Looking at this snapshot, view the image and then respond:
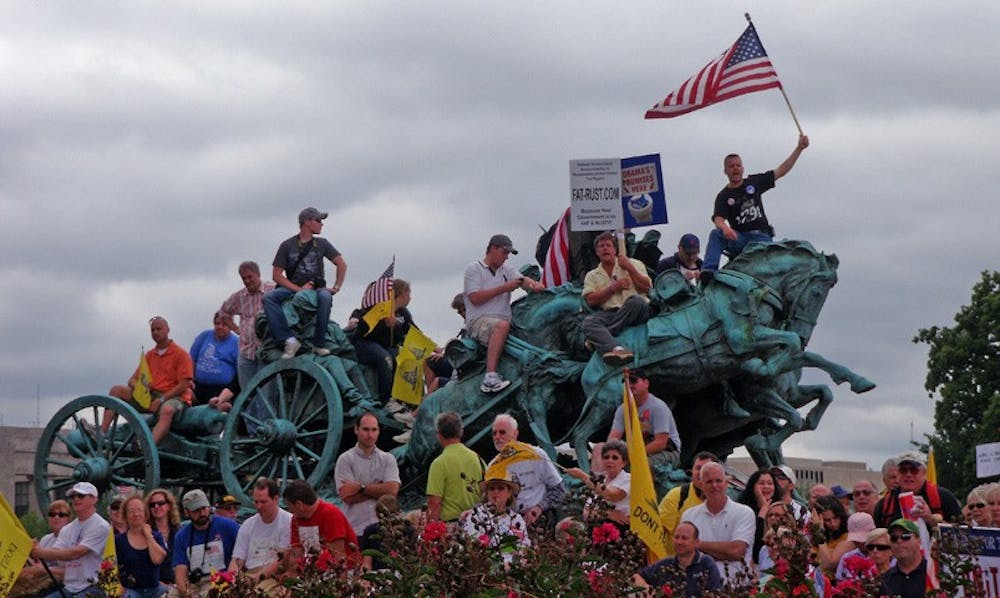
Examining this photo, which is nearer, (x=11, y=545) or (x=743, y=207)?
(x=11, y=545)

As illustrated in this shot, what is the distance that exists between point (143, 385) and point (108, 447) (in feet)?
2.74

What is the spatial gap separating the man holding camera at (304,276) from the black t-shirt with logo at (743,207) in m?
4.08

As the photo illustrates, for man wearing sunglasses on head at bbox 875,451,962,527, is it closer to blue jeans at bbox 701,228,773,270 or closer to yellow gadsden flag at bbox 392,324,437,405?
blue jeans at bbox 701,228,773,270

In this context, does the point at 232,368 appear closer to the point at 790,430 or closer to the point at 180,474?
the point at 180,474

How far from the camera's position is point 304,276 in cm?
2356

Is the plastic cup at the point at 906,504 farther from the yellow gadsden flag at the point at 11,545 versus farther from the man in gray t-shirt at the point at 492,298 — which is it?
the man in gray t-shirt at the point at 492,298

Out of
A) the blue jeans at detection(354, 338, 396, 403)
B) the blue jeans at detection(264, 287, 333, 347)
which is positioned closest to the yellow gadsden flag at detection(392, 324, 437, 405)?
the blue jeans at detection(354, 338, 396, 403)

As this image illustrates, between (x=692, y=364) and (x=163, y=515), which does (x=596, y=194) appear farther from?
(x=163, y=515)

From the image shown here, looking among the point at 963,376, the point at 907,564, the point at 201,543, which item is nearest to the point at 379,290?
the point at 201,543

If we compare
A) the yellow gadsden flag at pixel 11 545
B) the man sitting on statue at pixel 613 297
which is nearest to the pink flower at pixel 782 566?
the yellow gadsden flag at pixel 11 545

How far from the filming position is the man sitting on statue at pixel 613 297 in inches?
829

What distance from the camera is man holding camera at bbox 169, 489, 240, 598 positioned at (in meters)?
16.2

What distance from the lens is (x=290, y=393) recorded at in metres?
23.8

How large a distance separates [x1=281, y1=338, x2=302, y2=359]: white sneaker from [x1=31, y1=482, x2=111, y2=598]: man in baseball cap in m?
6.11
